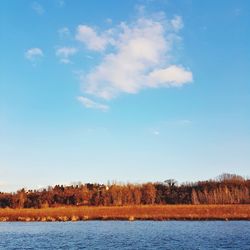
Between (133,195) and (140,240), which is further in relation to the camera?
(133,195)

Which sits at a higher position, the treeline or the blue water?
the treeline

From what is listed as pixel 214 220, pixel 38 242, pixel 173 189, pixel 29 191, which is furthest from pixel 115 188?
pixel 38 242

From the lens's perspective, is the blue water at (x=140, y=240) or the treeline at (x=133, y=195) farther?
the treeline at (x=133, y=195)

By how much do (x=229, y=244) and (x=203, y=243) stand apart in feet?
7.98

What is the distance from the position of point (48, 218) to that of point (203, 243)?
46551 mm

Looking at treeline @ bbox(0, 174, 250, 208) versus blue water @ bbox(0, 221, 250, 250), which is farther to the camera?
treeline @ bbox(0, 174, 250, 208)

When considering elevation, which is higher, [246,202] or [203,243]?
[246,202]

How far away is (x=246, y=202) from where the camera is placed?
122375 mm

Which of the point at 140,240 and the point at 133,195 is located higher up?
the point at 133,195

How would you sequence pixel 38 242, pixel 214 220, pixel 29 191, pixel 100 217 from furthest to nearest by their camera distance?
pixel 29 191
pixel 100 217
pixel 214 220
pixel 38 242

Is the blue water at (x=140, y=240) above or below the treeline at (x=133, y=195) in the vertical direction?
below

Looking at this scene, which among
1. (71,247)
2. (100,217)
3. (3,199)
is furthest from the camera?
(3,199)

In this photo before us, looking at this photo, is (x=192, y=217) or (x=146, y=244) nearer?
(x=146, y=244)

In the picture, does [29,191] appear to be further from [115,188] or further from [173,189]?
[173,189]
